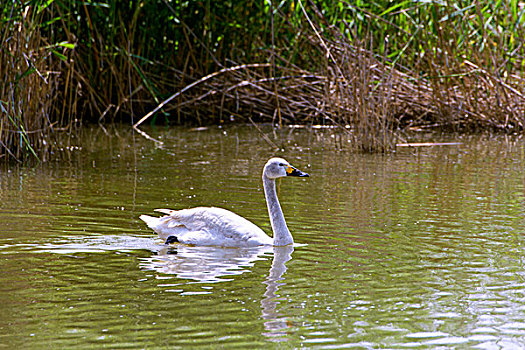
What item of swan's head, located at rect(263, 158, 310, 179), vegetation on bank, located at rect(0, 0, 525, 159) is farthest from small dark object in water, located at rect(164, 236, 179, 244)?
vegetation on bank, located at rect(0, 0, 525, 159)

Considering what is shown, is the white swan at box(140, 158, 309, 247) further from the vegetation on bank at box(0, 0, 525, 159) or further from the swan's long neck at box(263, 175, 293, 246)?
the vegetation on bank at box(0, 0, 525, 159)

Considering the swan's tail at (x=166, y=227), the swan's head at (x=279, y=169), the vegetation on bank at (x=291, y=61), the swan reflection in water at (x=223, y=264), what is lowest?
the swan reflection in water at (x=223, y=264)

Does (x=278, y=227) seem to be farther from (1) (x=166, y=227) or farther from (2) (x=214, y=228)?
(1) (x=166, y=227)

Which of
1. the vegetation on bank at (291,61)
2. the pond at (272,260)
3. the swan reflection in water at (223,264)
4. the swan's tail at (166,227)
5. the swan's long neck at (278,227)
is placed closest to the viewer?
the pond at (272,260)

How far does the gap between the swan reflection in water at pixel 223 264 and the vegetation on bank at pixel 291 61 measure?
5.03 metres

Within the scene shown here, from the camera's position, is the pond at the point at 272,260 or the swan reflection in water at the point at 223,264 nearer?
the pond at the point at 272,260

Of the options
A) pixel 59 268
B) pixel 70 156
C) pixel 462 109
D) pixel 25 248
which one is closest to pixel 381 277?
pixel 59 268

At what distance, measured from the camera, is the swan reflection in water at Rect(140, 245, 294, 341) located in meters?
4.93

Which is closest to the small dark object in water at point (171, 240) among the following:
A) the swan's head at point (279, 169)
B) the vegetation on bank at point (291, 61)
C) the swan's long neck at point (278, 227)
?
the swan's long neck at point (278, 227)

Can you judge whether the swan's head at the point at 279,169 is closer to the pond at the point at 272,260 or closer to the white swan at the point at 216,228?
the white swan at the point at 216,228

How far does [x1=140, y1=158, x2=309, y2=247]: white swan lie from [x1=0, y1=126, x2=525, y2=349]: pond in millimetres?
83

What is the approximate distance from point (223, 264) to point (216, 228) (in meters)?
0.65

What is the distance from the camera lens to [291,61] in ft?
48.3

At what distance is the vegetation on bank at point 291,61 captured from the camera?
12.6m
